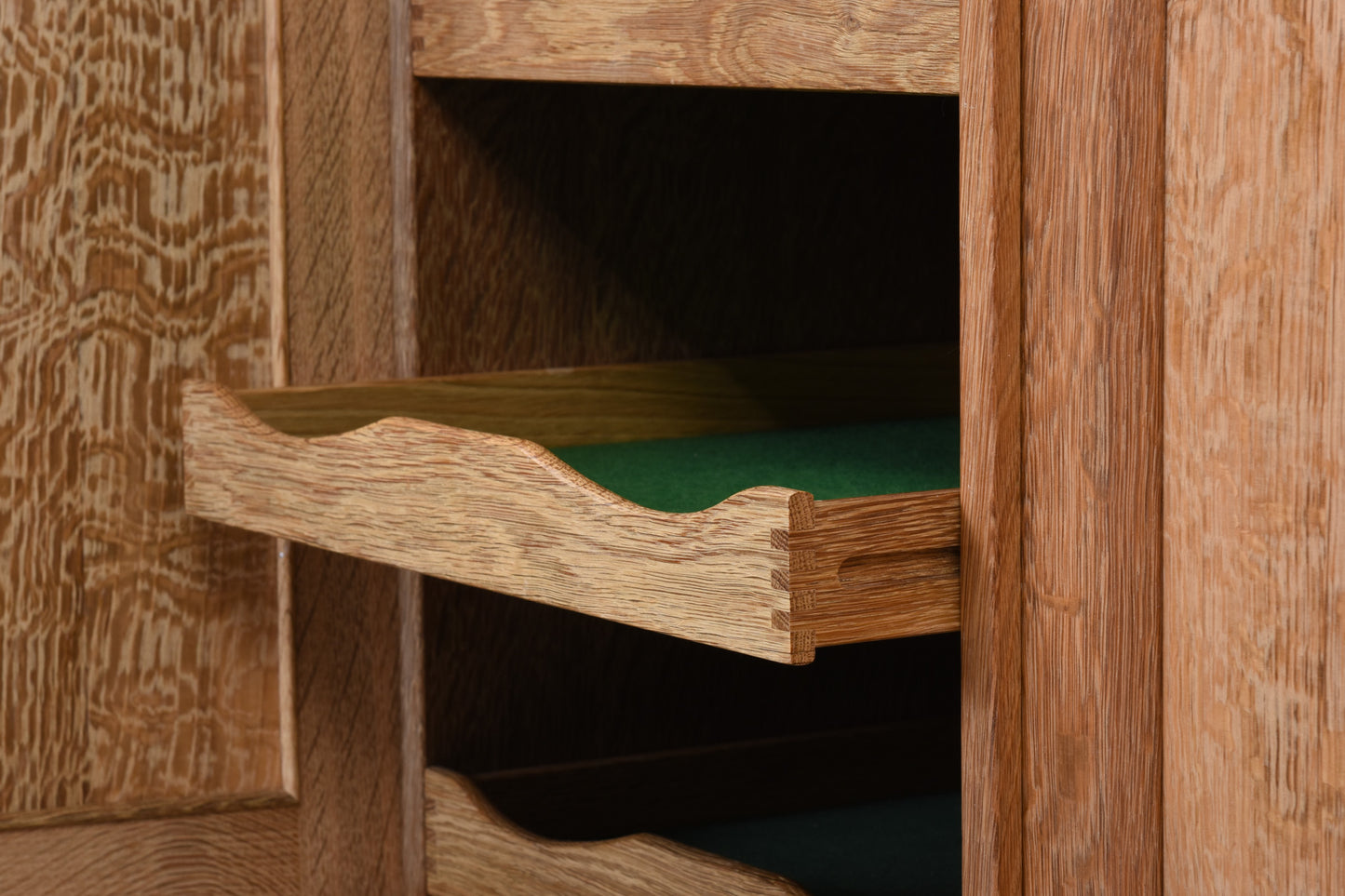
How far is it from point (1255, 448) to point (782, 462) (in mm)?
454

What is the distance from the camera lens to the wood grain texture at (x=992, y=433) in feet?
2.19

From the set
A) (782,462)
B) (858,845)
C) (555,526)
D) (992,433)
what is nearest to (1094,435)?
(992,433)

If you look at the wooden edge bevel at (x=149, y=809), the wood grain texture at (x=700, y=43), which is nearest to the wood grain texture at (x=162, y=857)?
the wooden edge bevel at (x=149, y=809)

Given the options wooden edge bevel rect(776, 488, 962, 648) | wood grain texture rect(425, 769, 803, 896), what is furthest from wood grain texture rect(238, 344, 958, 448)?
wooden edge bevel rect(776, 488, 962, 648)

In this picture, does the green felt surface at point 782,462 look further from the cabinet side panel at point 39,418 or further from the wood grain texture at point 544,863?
the cabinet side panel at point 39,418

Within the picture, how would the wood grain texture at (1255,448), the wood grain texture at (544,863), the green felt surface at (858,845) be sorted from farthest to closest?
the green felt surface at (858,845)
the wood grain texture at (544,863)
the wood grain texture at (1255,448)

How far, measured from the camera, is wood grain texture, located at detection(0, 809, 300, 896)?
3.58ft

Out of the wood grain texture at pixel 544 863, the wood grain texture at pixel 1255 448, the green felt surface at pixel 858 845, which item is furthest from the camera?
the green felt surface at pixel 858 845

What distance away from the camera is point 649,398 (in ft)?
3.97

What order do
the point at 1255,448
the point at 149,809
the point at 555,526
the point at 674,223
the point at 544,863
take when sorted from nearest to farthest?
the point at 1255,448 < the point at 555,526 < the point at 544,863 < the point at 149,809 < the point at 674,223

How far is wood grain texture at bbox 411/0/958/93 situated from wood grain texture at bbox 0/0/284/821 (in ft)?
0.52

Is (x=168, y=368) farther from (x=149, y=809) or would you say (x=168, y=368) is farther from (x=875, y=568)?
(x=875, y=568)

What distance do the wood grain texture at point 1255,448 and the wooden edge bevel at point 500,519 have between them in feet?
0.52

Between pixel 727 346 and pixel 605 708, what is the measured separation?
28 cm
